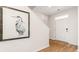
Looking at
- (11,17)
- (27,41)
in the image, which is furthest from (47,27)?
(11,17)

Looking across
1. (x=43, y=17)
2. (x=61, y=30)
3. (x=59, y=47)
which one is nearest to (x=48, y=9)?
(x=43, y=17)

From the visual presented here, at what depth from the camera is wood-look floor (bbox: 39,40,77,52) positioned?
3.28 feet

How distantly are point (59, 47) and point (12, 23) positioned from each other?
2.44ft

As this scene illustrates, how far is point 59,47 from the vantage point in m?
1.04

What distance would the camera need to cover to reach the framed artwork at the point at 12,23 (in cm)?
91

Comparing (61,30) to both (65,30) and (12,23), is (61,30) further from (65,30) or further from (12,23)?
(12,23)

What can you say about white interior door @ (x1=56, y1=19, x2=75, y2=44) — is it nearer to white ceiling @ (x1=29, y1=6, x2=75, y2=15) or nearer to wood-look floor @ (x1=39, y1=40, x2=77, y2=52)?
wood-look floor @ (x1=39, y1=40, x2=77, y2=52)

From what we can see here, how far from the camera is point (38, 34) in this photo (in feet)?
3.63

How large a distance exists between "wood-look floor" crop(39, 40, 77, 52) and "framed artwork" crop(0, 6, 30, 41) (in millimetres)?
407

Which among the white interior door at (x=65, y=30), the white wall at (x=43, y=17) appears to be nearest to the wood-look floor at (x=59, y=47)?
the white interior door at (x=65, y=30)

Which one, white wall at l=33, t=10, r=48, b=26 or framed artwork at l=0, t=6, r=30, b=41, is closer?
framed artwork at l=0, t=6, r=30, b=41

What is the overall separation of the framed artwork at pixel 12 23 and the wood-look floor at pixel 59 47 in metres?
0.41

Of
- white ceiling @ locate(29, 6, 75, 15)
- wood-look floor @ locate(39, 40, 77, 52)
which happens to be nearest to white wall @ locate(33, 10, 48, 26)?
white ceiling @ locate(29, 6, 75, 15)

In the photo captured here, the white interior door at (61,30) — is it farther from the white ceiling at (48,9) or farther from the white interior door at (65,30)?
the white ceiling at (48,9)
